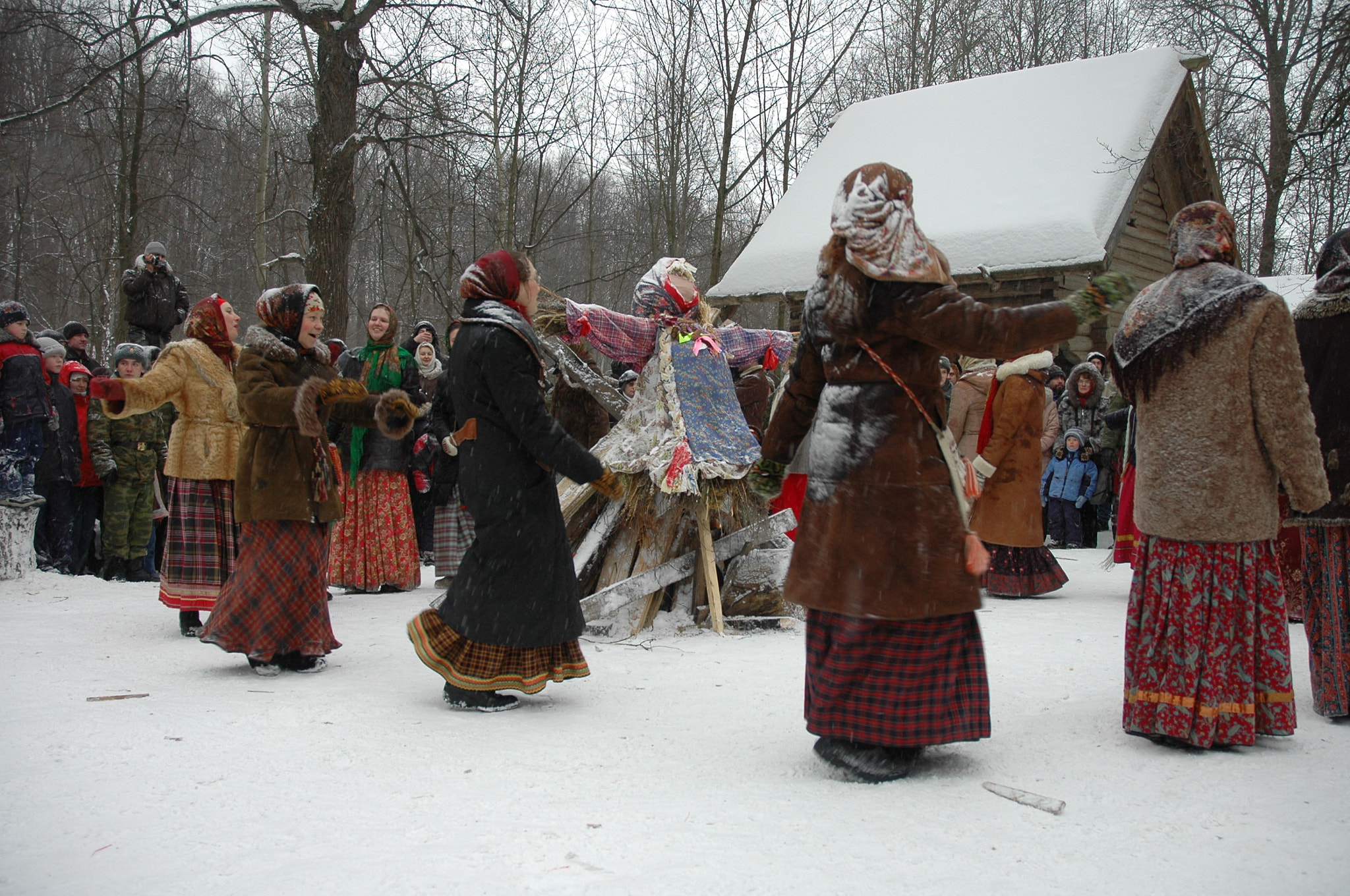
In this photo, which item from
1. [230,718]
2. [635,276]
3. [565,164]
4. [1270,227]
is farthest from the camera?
[635,276]

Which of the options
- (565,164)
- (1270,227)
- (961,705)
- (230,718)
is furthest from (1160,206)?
(230,718)

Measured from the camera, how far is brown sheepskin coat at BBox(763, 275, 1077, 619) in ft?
9.34

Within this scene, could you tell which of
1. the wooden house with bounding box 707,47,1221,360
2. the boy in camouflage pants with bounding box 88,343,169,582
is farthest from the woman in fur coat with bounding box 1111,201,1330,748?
Answer: the wooden house with bounding box 707,47,1221,360

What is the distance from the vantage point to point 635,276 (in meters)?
28.1

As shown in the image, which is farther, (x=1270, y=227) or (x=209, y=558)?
(x=1270, y=227)

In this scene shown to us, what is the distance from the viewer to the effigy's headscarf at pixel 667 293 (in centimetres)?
569

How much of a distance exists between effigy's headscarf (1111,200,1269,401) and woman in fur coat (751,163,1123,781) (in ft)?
2.10

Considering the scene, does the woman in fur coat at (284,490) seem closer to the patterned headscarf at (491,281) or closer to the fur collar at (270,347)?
Answer: the fur collar at (270,347)

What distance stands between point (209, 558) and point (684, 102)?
43.9 feet

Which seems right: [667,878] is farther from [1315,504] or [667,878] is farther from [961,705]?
[1315,504]

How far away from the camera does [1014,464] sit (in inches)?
266

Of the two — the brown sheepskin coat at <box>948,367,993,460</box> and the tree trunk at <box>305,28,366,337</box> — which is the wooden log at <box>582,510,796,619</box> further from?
the tree trunk at <box>305,28,366,337</box>

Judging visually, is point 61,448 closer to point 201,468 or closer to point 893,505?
point 201,468

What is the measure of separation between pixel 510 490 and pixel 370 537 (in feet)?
12.2
